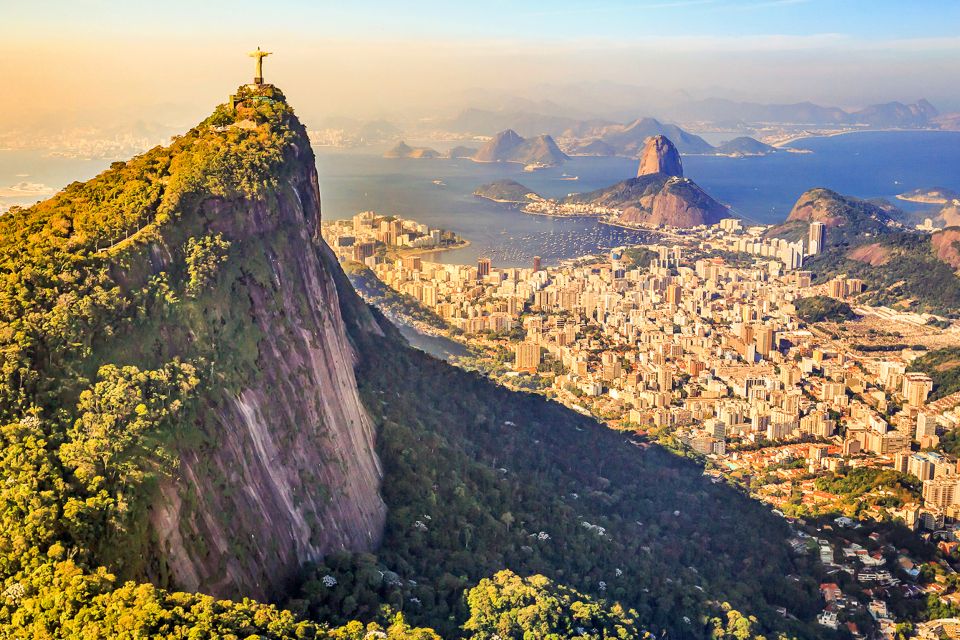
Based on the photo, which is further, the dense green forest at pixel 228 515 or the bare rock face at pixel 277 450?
the bare rock face at pixel 277 450

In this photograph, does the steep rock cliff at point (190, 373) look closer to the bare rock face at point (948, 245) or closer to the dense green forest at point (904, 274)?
the dense green forest at point (904, 274)

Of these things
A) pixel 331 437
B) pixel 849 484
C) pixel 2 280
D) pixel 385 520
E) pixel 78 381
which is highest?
pixel 2 280

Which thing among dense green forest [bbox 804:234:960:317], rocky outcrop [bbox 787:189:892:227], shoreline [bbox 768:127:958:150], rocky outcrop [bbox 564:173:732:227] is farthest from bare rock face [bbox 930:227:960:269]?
shoreline [bbox 768:127:958:150]

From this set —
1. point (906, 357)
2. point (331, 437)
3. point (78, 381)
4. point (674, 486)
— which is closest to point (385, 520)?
point (331, 437)

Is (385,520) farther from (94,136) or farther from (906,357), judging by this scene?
(906,357)

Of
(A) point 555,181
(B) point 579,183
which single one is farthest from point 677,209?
(A) point 555,181

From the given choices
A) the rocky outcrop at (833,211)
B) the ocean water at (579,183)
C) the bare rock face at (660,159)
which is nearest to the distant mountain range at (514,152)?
the ocean water at (579,183)
